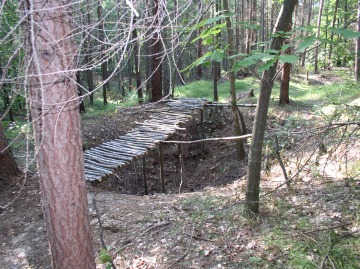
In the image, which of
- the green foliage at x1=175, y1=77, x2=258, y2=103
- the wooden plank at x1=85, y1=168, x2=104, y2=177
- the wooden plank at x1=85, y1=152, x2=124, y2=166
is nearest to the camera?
the wooden plank at x1=85, y1=168, x2=104, y2=177

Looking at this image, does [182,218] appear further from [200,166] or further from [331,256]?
[200,166]

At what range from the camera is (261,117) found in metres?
3.25

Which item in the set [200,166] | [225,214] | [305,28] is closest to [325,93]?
[200,166]

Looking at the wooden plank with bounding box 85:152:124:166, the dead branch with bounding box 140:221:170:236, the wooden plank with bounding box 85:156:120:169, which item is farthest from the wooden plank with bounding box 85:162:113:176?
the dead branch with bounding box 140:221:170:236

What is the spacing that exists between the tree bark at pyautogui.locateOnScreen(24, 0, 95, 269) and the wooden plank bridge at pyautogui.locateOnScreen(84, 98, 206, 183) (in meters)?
3.23

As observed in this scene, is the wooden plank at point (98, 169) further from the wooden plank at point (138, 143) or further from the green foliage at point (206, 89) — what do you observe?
the green foliage at point (206, 89)

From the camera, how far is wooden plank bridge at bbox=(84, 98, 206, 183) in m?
6.38

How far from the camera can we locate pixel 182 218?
4.30 metres

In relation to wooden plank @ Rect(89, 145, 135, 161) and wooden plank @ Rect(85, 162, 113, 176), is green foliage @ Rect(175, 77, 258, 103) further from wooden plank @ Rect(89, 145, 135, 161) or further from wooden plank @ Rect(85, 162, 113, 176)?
wooden plank @ Rect(85, 162, 113, 176)

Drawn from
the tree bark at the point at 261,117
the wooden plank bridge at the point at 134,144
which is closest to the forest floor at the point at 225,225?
the tree bark at the point at 261,117

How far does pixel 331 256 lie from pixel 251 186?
1.08m

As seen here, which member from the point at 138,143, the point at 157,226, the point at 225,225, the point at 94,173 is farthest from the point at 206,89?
the point at 225,225

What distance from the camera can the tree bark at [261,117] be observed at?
290 centimetres

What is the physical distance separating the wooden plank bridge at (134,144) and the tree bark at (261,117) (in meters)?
3.40
